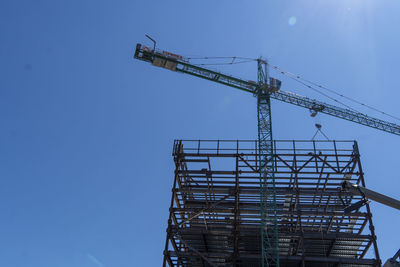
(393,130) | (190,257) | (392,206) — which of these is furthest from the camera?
(393,130)

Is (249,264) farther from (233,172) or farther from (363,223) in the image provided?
(363,223)

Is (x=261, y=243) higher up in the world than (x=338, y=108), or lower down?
lower down

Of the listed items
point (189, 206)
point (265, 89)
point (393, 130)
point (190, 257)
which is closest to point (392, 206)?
point (190, 257)

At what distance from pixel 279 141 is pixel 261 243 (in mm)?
7062

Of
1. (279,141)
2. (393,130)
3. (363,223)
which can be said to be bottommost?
(363,223)

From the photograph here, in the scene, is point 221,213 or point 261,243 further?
point 221,213

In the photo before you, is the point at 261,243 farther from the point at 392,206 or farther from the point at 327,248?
the point at 392,206

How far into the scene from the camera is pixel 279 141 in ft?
86.1

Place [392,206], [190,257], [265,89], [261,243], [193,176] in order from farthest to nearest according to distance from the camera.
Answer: [265,89], [193,176], [261,243], [190,257], [392,206]

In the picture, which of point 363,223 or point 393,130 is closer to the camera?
point 363,223

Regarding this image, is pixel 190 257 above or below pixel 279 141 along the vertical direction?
below

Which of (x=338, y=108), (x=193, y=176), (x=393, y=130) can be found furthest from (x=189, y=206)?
(x=393, y=130)

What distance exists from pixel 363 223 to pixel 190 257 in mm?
11819

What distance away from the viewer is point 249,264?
907 inches
